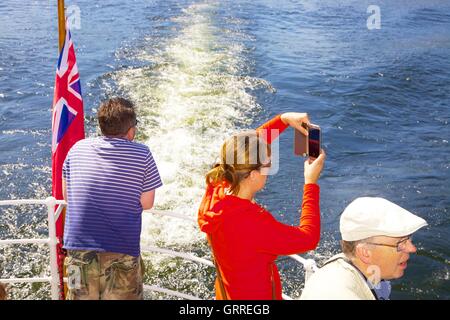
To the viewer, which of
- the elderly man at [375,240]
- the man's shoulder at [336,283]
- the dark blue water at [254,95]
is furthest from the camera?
the dark blue water at [254,95]

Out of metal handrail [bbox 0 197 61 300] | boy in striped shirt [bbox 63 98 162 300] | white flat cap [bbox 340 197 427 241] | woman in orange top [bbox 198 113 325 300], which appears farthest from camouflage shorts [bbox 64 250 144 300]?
white flat cap [bbox 340 197 427 241]

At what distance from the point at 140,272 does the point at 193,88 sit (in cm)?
1132

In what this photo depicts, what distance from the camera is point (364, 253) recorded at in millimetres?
2723

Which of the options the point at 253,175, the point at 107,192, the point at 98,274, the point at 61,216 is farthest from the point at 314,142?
the point at 61,216

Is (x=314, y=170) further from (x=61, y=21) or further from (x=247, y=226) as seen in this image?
(x=61, y=21)

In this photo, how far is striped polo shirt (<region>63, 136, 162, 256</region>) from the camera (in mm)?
3400

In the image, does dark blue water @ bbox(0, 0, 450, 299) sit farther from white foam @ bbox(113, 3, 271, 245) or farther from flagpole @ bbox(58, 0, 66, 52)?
flagpole @ bbox(58, 0, 66, 52)

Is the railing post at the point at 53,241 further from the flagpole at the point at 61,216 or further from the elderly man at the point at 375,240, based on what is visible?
the elderly man at the point at 375,240

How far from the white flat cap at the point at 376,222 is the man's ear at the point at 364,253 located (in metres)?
0.04

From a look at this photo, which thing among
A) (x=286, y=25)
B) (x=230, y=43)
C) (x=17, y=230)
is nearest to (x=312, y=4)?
(x=286, y=25)

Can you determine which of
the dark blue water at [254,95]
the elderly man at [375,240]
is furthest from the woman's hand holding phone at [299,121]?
the dark blue water at [254,95]

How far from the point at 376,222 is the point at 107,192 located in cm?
156

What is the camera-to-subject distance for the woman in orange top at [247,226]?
277cm
